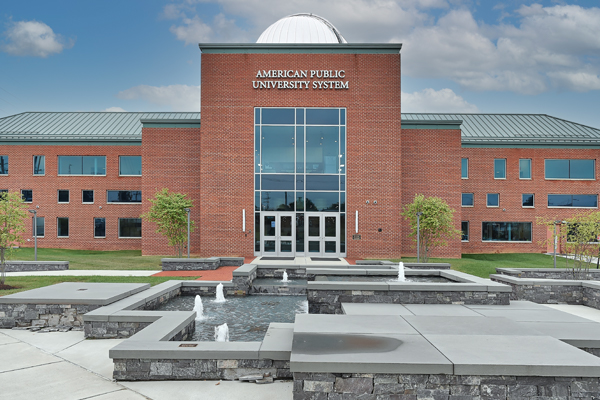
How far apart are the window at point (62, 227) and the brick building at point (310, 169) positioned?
0.34 ft

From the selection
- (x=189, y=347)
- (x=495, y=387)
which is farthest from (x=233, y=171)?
(x=495, y=387)

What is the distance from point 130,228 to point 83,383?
28.5 m

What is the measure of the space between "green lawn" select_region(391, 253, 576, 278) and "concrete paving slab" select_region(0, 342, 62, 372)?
1766 centimetres

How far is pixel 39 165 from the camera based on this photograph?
32.9m

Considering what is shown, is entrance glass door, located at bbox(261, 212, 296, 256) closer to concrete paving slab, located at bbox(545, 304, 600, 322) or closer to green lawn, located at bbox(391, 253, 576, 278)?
green lawn, located at bbox(391, 253, 576, 278)

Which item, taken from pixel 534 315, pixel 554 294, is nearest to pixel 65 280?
pixel 534 315

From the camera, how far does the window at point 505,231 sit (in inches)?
1262

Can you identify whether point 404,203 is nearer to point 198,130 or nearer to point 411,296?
point 198,130

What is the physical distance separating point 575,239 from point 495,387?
608 inches

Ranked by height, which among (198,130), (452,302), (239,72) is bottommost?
(452,302)

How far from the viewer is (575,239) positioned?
1717 cm

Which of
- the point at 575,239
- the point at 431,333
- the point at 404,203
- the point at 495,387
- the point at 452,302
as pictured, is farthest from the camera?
the point at 404,203

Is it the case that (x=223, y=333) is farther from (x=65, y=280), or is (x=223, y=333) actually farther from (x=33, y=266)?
(x=33, y=266)

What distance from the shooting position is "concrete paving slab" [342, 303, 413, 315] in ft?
26.3
